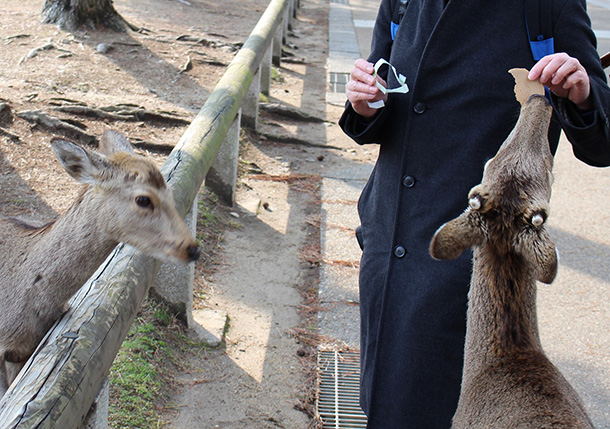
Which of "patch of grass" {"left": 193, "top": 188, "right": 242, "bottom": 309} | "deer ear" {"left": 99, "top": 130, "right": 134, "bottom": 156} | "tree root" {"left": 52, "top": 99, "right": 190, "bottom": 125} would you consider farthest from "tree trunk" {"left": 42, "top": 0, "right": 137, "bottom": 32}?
"deer ear" {"left": 99, "top": 130, "right": 134, "bottom": 156}

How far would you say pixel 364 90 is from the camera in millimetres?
2676

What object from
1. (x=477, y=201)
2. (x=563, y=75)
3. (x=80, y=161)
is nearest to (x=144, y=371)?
(x=80, y=161)

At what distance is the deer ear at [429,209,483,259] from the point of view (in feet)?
7.48

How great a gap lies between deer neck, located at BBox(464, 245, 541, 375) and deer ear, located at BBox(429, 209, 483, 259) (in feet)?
0.30

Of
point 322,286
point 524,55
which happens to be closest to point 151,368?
point 322,286

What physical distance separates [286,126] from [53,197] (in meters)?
4.30

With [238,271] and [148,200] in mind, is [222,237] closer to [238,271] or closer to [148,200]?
[238,271]

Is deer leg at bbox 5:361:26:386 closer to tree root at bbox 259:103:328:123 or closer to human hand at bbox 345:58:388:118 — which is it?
human hand at bbox 345:58:388:118

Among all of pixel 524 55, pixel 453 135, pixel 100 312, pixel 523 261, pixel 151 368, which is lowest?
pixel 151 368

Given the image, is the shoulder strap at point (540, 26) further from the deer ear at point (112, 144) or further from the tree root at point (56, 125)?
the tree root at point (56, 125)

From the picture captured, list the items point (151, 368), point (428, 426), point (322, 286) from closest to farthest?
point (428, 426), point (151, 368), point (322, 286)

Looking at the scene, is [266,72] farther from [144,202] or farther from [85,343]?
[85,343]

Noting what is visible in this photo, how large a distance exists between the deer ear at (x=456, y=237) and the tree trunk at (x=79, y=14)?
29.0 ft

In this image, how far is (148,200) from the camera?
3.09 m
